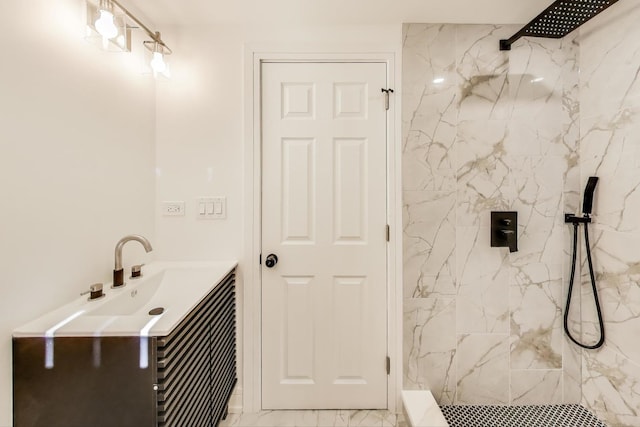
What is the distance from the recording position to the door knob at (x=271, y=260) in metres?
1.79

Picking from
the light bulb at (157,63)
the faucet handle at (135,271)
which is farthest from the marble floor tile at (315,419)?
the light bulb at (157,63)

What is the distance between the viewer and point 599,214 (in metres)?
1.65

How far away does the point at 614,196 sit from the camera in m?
1.57

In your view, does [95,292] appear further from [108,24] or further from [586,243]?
[586,243]

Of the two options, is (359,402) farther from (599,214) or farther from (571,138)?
(571,138)

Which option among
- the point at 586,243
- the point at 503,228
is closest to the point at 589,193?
the point at 586,243

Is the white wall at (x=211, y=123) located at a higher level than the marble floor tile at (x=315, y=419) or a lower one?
higher

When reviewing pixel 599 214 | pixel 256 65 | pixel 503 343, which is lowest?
pixel 503 343

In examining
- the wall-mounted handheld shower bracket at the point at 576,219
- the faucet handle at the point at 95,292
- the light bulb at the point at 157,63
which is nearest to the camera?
the faucet handle at the point at 95,292

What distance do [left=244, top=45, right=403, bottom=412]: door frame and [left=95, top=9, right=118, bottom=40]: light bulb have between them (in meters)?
0.70

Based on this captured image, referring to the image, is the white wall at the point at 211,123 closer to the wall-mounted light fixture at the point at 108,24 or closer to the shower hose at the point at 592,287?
the wall-mounted light fixture at the point at 108,24

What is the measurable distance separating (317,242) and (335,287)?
302 millimetres

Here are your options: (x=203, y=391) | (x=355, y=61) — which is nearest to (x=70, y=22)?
(x=355, y=61)

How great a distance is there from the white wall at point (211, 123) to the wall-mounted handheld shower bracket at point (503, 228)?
44.6 inches
